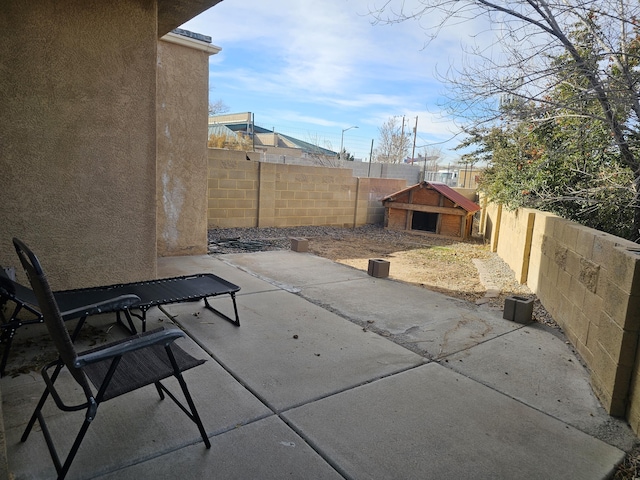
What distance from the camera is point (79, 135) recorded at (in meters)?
3.86

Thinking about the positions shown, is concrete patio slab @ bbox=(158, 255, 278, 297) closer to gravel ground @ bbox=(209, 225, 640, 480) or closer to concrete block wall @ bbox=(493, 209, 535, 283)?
gravel ground @ bbox=(209, 225, 640, 480)

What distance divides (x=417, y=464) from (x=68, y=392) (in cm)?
228

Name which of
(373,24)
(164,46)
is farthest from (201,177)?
(373,24)

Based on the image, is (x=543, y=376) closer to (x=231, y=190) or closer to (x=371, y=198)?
(x=231, y=190)

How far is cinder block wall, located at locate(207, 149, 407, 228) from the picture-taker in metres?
10.4

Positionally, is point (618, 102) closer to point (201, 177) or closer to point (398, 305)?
point (398, 305)

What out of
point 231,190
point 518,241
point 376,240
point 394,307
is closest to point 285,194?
point 231,190

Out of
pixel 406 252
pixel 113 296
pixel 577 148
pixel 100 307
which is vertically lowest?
pixel 406 252

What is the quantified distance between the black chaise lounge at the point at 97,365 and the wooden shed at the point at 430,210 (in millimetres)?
11035

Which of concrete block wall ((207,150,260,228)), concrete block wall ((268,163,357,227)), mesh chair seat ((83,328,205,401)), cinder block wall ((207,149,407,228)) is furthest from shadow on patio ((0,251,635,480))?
concrete block wall ((268,163,357,227))

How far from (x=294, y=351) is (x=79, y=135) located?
280 cm

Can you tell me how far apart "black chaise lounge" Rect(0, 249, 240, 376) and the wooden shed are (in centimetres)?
931

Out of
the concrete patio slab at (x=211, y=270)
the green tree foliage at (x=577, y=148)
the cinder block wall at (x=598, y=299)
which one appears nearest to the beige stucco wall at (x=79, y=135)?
the concrete patio slab at (x=211, y=270)

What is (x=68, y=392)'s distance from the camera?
2785 mm
